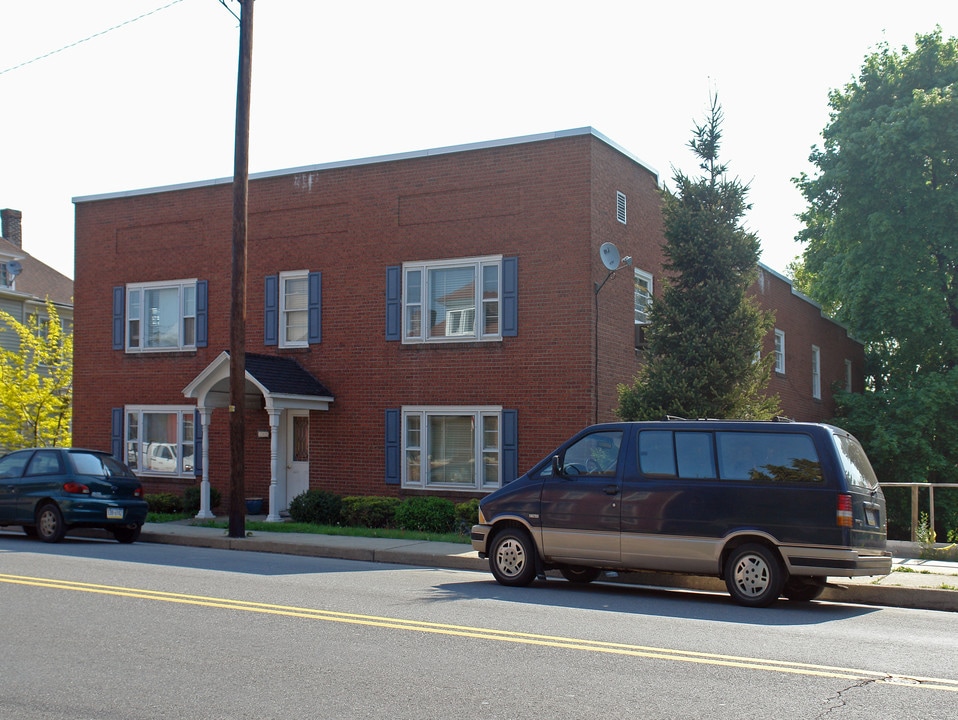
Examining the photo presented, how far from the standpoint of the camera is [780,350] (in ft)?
93.2

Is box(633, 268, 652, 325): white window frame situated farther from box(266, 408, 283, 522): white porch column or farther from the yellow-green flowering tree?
the yellow-green flowering tree

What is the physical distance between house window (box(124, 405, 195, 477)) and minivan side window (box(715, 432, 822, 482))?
48.3 ft

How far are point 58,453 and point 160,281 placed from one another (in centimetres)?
722

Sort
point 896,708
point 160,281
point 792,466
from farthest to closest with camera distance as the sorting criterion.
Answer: point 160,281 < point 792,466 < point 896,708

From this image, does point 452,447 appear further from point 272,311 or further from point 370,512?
point 272,311

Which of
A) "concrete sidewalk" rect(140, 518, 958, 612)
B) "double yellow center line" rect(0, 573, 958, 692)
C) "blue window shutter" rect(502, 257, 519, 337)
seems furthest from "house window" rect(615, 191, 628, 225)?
"double yellow center line" rect(0, 573, 958, 692)

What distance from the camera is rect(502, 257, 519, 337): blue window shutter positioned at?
63.0ft

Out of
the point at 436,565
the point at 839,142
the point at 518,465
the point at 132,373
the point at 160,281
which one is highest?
the point at 839,142

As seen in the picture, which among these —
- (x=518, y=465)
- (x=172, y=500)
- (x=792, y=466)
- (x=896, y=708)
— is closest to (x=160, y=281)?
(x=172, y=500)

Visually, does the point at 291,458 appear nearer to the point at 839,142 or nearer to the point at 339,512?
the point at 339,512

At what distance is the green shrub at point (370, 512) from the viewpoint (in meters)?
19.0

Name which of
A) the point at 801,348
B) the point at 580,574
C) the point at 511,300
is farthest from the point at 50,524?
the point at 801,348

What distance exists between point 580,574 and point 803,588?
2.68 metres

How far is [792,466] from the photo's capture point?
35.2ft
